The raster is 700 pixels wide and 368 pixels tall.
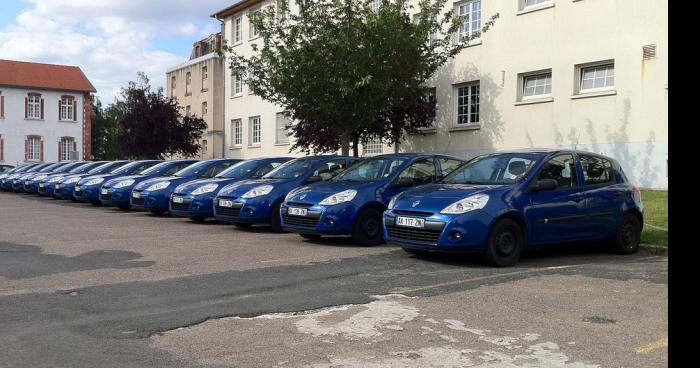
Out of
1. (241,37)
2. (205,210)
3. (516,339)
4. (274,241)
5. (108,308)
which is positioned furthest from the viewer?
(241,37)

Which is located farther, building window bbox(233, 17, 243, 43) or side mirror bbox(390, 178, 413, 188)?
building window bbox(233, 17, 243, 43)

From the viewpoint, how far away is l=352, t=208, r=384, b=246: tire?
1035cm

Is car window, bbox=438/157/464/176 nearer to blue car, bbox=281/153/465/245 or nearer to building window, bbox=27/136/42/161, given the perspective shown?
blue car, bbox=281/153/465/245

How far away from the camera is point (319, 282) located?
726cm

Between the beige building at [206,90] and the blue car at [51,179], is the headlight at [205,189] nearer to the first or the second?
the blue car at [51,179]

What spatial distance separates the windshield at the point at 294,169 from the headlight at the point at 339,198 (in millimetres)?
2380

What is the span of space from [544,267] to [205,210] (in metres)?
7.55

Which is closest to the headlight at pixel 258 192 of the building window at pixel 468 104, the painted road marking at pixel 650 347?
the painted road marking at pixel 650 347

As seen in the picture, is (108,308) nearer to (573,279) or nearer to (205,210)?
(573,279)

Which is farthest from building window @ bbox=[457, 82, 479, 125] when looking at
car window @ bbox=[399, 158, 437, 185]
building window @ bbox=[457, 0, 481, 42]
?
car window @ bbox=[399, 158, 437, 185]

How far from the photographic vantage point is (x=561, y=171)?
924cm

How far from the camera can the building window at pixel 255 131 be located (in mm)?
37619

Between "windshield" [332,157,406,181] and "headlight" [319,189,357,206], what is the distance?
2.13ft
